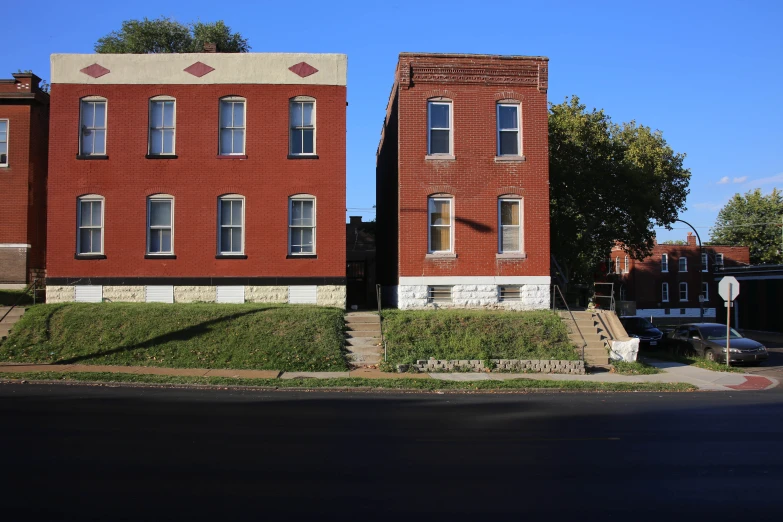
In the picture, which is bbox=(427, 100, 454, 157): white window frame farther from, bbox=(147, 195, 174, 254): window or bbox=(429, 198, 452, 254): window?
bbox=(147, 195, 174, 254): window

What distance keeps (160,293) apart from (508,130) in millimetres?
13254

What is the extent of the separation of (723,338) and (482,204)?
34.5 feet

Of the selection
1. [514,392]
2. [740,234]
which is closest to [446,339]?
[514,392]

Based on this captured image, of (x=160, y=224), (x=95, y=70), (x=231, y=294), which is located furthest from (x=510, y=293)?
(x=95, y=70)

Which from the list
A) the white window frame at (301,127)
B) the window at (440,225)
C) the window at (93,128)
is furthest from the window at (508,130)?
the window at (93,128)

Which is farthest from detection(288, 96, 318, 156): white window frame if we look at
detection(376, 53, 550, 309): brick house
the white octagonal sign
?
the white octagonal sign

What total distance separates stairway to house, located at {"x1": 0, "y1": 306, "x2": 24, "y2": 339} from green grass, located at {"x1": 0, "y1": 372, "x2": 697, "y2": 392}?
4270mm

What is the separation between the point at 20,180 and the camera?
971 inches

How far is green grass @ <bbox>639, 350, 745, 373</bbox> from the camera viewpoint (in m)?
20.8

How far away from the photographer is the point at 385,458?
8.05 m

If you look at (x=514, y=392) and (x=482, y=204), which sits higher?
(x=482, y=204)

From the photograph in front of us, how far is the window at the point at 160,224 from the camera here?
22.2 meters

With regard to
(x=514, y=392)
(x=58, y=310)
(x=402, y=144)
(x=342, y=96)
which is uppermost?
(x=342, y=96)

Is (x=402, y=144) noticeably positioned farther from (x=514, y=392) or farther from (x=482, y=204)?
(x=514, y=392)
